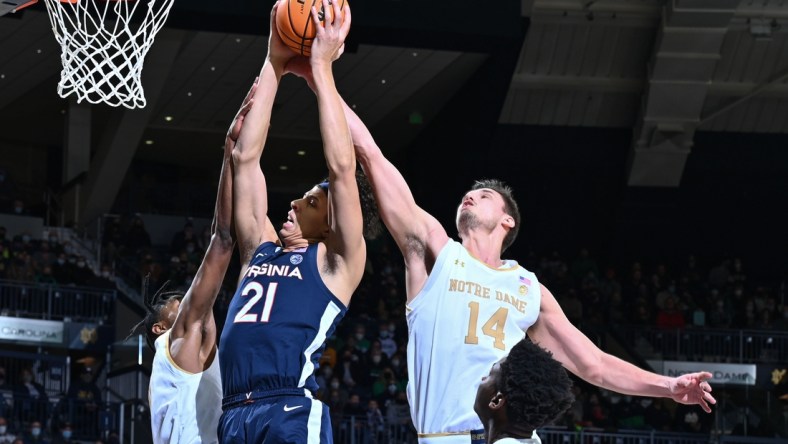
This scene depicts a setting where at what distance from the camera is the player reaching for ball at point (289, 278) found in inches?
215

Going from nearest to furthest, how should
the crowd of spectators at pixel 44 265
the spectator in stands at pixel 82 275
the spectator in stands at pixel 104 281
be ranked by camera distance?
the crowd of spectators at pixel 44 265
the spectator in stands at pixel 82 275
the spectator in stands at pixel 104 281

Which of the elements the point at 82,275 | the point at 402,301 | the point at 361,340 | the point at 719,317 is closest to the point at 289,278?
the point at 361,340

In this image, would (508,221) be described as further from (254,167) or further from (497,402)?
(497,402)

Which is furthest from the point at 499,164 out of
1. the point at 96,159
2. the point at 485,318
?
the point at 485,318

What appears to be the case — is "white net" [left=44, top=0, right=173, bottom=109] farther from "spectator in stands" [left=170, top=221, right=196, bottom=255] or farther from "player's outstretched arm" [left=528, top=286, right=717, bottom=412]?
"spectator in stands" [left=170, top=221, right=196, bottom=255]

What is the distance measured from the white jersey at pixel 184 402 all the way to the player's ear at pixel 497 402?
2.42 meters

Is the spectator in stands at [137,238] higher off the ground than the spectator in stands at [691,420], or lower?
higher

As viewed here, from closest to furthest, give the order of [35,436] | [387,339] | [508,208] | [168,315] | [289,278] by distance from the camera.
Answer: [289,278]
[508,208]
[168,315]
[35,436]
[387,339]

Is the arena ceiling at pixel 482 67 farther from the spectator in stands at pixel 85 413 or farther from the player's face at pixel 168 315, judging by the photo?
the player's face at pixel 168 315

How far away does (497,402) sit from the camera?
4344mm

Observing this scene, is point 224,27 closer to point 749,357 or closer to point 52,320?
point 52,320

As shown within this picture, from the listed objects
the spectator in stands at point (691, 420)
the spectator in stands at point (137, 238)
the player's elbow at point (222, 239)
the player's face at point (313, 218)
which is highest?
the spectator in stands at point (137, 238)

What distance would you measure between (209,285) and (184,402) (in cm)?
73

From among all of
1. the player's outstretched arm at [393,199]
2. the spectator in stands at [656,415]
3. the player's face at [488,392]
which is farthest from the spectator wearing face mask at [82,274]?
the player's face at [488,392]
